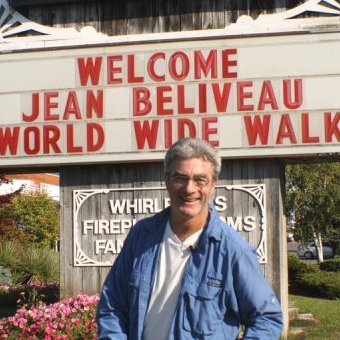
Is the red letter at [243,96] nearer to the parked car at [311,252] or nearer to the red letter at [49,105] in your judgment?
the red letter at [49,105]

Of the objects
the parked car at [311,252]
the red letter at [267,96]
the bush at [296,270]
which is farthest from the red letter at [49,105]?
the parked car at [311,252]

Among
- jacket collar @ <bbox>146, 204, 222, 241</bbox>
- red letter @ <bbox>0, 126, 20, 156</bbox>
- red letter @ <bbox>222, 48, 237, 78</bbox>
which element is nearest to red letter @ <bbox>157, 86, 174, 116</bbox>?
red letter @ <bbox>222, 48, 237, 78</bbox>

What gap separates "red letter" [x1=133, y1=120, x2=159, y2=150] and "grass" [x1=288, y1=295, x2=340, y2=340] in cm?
301

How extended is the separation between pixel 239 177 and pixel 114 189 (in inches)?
57.2

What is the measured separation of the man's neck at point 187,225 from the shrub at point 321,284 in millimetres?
14534

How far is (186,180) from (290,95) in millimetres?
4976

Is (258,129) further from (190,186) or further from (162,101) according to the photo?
(190,186)

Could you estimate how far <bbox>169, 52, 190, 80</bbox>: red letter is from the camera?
823 cm

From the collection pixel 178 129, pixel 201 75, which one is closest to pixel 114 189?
pixel 178 129

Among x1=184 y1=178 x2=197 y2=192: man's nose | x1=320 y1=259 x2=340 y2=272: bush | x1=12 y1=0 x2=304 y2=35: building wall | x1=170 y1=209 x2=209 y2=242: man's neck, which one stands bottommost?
x1=320 y1=259 x2=340 y2=272: bush

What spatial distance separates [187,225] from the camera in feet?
10.8

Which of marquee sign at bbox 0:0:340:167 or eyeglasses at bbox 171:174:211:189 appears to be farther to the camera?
marquee sign at bbox 0:0:340:167

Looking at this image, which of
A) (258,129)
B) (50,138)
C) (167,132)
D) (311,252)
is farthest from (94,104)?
(311,252)

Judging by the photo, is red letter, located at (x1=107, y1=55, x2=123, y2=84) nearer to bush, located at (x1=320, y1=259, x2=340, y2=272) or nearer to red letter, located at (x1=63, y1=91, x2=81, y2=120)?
red letter, located at (x1=63, y1=91, x2=81, y2=120)
